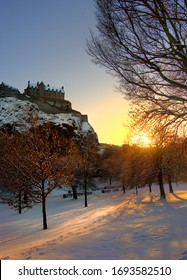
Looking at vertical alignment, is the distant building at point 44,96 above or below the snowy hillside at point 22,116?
above

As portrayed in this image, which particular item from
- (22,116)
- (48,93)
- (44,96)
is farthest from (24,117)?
(48,93)

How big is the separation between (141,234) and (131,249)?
6.97ft

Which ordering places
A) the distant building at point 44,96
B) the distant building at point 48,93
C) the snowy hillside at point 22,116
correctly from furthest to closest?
the distant building at point 48,93, the distant building at point 44,96, the snowy hillside at point 22,116

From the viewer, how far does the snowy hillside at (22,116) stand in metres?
71.8

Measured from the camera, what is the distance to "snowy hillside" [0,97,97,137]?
7175 centimetres

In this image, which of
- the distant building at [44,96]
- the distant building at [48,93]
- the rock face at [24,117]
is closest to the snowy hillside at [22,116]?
the rock face at [24,117]

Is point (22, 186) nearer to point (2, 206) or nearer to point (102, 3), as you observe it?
point (102, 3)

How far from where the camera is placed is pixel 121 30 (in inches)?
317

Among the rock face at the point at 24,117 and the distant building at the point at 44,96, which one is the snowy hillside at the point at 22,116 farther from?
the distant building at the point at 44,96

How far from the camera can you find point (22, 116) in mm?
74375

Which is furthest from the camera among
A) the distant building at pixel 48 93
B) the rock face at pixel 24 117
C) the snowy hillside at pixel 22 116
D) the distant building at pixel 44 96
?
the distant building at pixel 48 93

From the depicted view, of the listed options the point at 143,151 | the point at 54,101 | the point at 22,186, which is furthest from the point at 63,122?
the point at 22,186

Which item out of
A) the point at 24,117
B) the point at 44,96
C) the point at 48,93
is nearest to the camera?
the point at 24,117

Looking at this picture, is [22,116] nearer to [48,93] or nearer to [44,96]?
[44,96]
